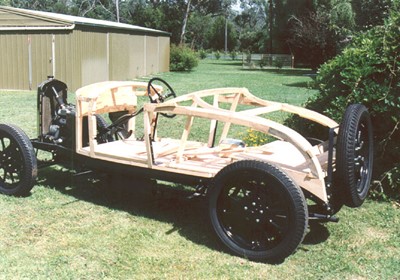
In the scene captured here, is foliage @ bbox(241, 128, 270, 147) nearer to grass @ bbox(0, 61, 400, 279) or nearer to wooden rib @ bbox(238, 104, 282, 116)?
grass @ bbox(0, 61, 400, 279)

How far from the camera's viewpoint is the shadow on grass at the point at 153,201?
4.97 m

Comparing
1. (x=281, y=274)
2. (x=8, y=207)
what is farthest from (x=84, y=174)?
(x=281, y=274)

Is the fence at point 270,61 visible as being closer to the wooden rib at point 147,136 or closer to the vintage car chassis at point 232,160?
the vintage car chassis at point 232,160

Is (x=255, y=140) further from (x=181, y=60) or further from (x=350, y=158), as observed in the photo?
(x=181, y=60)

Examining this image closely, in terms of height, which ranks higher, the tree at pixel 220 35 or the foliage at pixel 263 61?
the tree at pixel 220 35

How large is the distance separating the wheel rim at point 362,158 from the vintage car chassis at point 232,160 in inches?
0.4

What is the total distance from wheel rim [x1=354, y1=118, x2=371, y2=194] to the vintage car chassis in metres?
0.01

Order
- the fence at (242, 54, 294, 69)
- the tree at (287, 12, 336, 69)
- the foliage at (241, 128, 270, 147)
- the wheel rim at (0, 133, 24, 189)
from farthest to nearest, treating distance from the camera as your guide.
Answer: the fence at (242, 54, 294, 69)
the tree at (287, 12, 336, 69)
the foliage at (241, 128, 270, 147)
the wheel rim at (0, 133, 24, 189)

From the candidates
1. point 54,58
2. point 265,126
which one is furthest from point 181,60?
point 265,126

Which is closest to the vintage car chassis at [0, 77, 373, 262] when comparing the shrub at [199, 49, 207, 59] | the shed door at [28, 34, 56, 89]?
the shed door at [28, 34, 56, 89]

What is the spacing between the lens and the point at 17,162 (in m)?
5.87

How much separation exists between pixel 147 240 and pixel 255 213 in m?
1.10

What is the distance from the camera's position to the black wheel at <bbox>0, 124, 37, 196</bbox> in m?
5.67

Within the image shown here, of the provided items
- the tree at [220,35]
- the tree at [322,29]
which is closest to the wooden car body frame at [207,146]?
the tree at [322,29]
